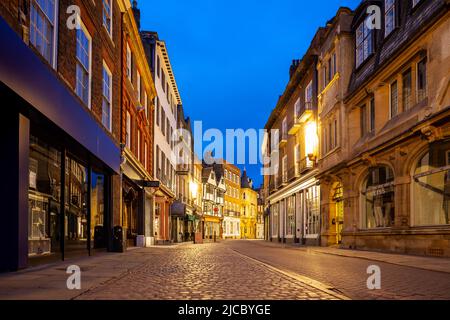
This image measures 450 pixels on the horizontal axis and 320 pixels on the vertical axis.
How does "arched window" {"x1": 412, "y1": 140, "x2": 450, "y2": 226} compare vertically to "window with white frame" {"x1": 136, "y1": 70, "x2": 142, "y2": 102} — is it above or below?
below

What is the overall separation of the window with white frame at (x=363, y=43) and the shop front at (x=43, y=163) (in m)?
13.2

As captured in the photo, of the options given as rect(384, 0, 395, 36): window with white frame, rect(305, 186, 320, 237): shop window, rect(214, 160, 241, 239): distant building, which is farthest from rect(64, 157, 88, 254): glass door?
rect(214, 160, 241, 239): distant building

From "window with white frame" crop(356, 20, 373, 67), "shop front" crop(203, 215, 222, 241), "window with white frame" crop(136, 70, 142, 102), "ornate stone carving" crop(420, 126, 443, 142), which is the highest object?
"window with white frame" crop(356, 20, 373, 67)

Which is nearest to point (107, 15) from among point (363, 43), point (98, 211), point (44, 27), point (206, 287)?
point (98, 211)

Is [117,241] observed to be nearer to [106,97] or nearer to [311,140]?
[106,97]

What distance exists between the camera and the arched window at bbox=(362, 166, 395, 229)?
69.5 feet

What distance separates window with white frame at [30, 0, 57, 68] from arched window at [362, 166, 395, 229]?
14.2m

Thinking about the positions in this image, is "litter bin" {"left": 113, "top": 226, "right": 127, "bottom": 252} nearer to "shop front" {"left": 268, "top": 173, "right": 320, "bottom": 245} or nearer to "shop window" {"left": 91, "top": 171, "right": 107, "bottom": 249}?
"shop window" {"left": 91, "top": 171, "right": 107, "bottom": 249}

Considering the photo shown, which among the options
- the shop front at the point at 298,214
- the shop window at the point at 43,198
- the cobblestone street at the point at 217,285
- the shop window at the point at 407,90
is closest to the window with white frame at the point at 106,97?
the shop window at the point at 43,198

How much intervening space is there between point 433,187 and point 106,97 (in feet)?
39.3

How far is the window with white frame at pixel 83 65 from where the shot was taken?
1488cm

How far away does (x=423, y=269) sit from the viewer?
1212cm

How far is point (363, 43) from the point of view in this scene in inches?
993

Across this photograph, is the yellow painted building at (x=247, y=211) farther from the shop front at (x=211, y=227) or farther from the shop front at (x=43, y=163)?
the shop front at (x=43, y=163)
